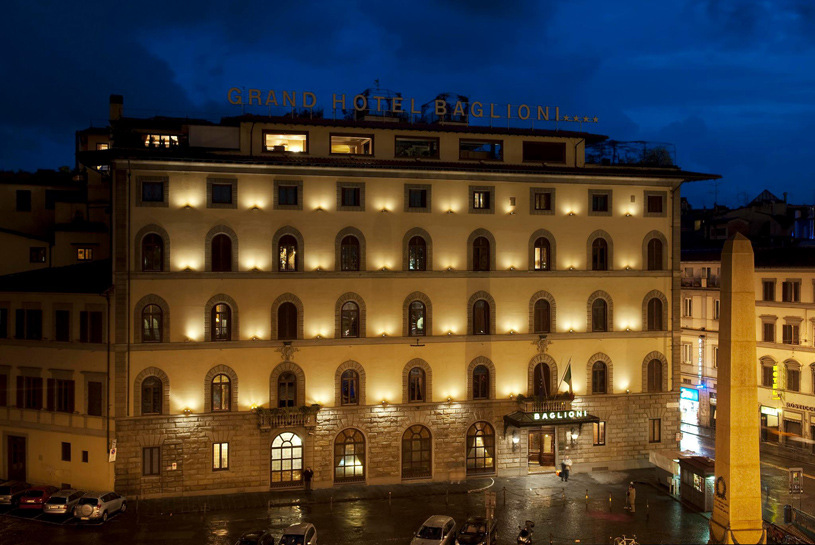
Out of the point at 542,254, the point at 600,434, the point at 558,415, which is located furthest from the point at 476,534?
the point at 542,254

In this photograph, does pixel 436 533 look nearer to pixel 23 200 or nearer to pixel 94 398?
pixel 94 398

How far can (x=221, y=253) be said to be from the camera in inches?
1832

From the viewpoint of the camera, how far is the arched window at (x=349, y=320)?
4828 cm

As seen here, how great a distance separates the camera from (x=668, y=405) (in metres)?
53.4

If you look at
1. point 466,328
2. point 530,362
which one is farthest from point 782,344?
point 466,328

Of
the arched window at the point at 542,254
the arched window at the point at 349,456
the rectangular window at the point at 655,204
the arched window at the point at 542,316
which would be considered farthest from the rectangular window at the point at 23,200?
the rectangular window at the point at 655,204

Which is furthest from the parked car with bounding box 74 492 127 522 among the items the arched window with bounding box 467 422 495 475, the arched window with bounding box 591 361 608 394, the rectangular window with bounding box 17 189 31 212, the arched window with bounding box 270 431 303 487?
the arched window with bounding box 591 361 608 394

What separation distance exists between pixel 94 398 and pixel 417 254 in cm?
2172

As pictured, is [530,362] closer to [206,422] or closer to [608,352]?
[608,352]

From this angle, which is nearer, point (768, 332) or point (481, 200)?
point (481, 200)

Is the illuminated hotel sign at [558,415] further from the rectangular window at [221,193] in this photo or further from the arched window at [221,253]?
the rectangular window at [221,193]

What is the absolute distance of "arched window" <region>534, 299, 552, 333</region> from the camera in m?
51.6

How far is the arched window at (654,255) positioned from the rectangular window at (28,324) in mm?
40926

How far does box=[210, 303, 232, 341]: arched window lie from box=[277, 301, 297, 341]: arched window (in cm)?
303
